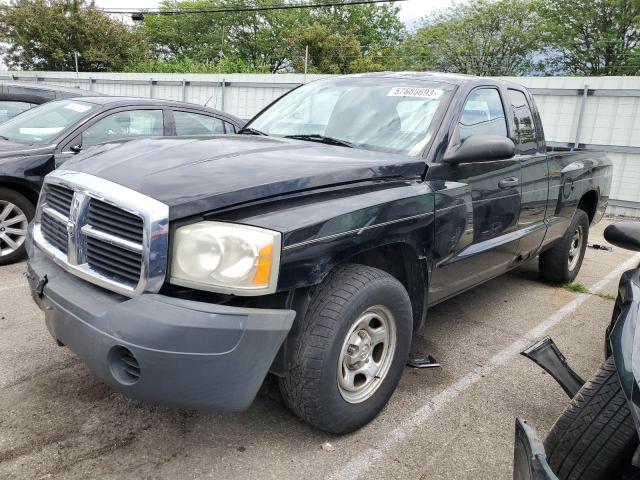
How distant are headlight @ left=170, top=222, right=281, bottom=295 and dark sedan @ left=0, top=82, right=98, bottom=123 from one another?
5779 mm

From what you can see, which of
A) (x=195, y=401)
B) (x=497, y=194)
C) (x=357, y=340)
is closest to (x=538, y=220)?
(x=497, y=194)

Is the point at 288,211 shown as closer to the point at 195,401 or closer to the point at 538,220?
the point at 195,401

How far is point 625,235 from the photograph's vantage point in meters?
2.46

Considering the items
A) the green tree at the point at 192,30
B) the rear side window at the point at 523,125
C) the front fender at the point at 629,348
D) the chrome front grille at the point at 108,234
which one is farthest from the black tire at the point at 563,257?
the green tree at the point at 192,30

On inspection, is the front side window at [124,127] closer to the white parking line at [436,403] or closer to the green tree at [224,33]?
the white parking line at [436,403]

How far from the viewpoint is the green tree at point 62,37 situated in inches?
1241

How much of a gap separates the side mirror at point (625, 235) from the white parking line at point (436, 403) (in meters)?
1.25

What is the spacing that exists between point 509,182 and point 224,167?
86.1 inches

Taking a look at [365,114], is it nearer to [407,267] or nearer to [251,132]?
[251,132]

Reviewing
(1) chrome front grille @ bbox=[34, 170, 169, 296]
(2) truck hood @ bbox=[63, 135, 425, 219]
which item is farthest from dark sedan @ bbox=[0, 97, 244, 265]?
(1) chrome front grille @ bbox=[34, 170, 169, 296]

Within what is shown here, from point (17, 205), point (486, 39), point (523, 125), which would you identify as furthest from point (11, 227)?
point (486, 39)

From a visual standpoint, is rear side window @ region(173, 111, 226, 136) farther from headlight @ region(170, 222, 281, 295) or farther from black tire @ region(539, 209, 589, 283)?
headlight @ region(170, 222, 281, 295)

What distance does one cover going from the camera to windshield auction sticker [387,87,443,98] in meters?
3.38

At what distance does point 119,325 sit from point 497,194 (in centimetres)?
257
